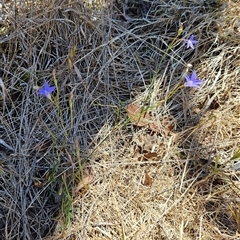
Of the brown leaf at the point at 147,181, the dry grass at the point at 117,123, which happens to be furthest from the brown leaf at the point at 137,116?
the brown leaf at the point at 147,181

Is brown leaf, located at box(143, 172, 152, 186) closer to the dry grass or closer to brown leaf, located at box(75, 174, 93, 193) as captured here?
the dry grass

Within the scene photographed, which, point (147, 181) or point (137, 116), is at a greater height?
point (137, 116)

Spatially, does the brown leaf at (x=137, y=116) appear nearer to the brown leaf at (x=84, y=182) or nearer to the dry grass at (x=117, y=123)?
the dry grass at (x=117, y=123)

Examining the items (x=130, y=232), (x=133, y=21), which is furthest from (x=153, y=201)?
(x=133, y=21)

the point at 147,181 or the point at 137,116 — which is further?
the point at 137,116

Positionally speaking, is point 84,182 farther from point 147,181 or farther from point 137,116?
point 137,116

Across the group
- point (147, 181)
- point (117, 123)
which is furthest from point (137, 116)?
point (147, 181)

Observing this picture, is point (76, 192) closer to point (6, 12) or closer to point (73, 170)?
point (73, 170)

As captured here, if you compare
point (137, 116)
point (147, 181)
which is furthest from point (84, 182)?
point (137, 116)
